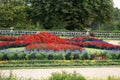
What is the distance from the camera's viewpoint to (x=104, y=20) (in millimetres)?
45000

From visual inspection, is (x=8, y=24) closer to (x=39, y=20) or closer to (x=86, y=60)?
(x=39, y=20)

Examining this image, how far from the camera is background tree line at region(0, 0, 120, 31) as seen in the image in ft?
136

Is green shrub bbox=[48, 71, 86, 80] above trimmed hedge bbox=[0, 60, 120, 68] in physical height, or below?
above

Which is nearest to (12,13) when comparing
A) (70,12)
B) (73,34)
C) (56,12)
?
(56,12)

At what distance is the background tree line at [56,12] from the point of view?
1638 inches

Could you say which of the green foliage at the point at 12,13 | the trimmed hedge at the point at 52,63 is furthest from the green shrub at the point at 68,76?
the green foliage at the point at 12,13

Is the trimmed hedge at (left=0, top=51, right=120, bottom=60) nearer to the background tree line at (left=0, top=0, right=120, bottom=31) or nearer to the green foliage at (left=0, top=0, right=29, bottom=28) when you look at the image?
the background tree line at (left=0, top=0, right=120, bottom=31)

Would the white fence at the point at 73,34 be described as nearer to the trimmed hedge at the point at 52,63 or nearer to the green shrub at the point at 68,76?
the trimmed hedge at the point at 52,63

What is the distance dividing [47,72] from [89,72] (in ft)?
5.69

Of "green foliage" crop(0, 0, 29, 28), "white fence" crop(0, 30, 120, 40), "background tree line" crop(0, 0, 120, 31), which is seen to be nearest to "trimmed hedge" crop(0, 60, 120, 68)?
"white fence" crop(0, 30, 120, 40)

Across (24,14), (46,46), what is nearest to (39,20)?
(24,14)

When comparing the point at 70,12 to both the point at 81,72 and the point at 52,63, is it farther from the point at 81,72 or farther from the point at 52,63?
the point at 81,72

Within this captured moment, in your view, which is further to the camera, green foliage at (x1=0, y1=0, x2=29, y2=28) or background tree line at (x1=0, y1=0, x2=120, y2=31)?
background tree line at (x1=0, y1=0, x2=120, y2=31)

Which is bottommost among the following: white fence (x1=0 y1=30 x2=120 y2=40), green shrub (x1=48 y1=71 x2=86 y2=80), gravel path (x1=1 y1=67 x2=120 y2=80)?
white fence (x1=0 y1=30 x2=120 y2=40)
